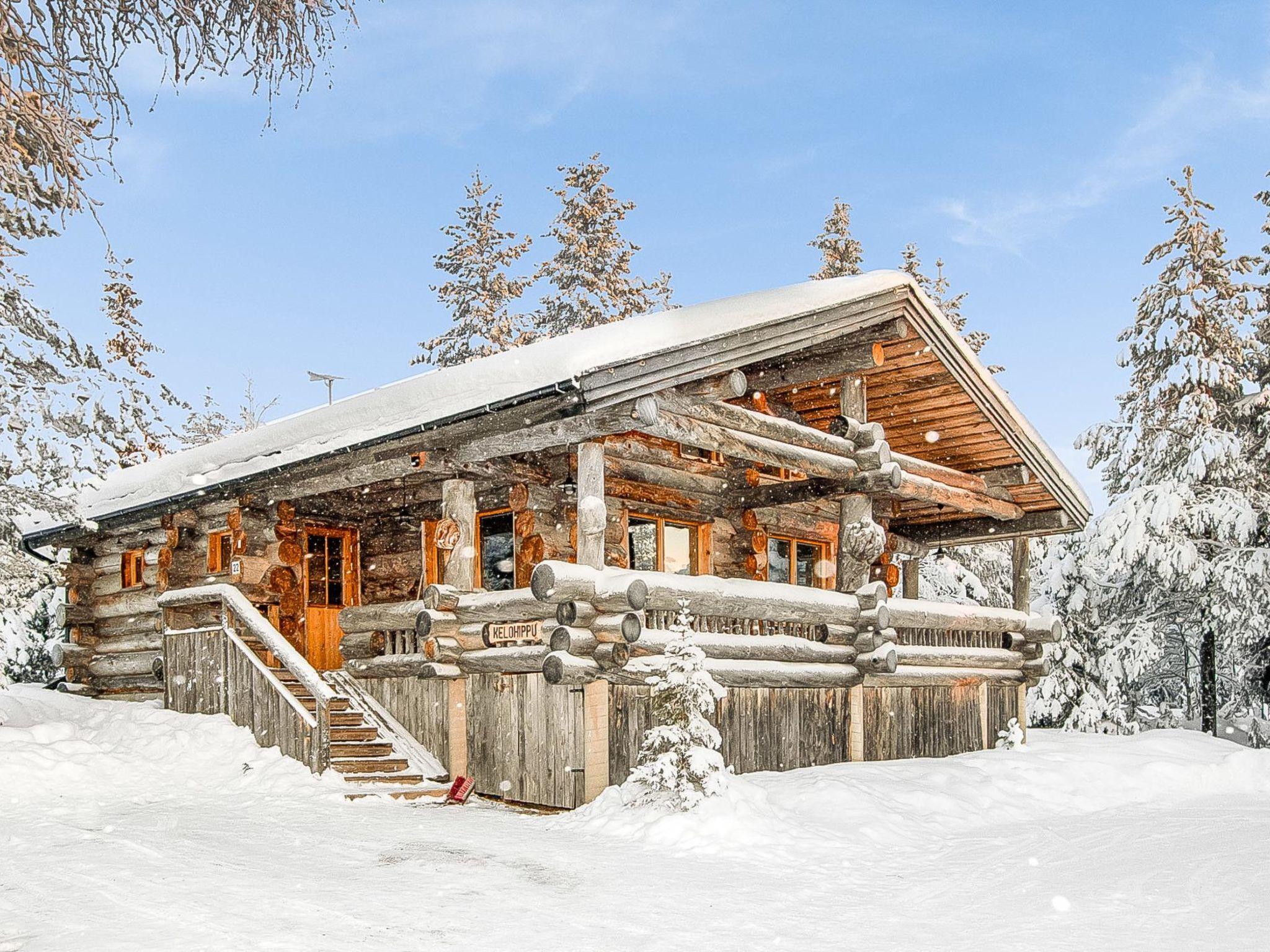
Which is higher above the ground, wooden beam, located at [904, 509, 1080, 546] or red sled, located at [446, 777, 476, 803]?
wooden beam, located at [904, 509, 1080, 546]

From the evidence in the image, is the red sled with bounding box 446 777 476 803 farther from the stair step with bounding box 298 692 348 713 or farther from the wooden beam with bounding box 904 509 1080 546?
the wooden beam with bounding box 904 509 1080 546

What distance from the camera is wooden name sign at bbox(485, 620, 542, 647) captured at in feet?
43.3

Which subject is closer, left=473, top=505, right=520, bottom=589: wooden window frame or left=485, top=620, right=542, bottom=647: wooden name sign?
left=485, top=620, right=542, bottom=647: wooden name sign

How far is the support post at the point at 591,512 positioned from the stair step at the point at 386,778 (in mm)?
3440

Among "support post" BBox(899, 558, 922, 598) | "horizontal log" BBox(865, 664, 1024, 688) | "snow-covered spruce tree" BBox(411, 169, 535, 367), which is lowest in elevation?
"horizontal log" BBox(865, 664, 1024, 688)

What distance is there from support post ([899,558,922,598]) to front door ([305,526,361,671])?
9.89m

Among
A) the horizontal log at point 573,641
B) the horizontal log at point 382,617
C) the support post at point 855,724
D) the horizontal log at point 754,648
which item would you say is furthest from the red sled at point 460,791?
the support post at point 855,724

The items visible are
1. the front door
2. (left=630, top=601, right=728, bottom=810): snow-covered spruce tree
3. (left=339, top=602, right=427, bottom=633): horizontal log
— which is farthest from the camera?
the front door

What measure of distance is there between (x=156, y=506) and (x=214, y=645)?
3.59 m

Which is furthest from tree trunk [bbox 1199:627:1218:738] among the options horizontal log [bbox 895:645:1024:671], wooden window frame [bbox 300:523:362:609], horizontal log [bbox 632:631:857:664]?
wooden window frame [bbox 300:523:362:609]

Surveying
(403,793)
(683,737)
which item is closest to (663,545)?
(403,793)

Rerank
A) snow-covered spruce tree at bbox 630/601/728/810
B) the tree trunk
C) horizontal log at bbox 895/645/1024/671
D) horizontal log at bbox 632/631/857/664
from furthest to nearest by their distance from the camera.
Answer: the tree trunk
horizontal log at bbox 895/645/1024/671
horizontal log at bbox 632/631/857/664
snow-covered spruce tree at bbox 630/601/728/810

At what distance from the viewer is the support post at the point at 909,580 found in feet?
72.0

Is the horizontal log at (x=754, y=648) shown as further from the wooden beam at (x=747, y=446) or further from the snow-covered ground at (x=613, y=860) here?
the wooden beam at (x=747, y=446)
